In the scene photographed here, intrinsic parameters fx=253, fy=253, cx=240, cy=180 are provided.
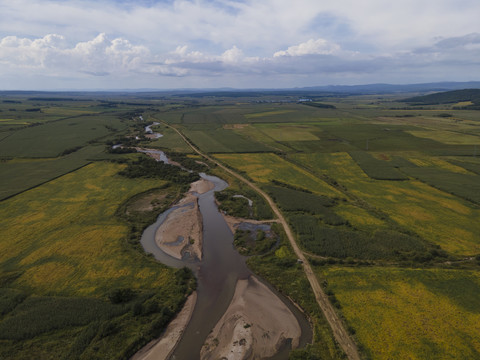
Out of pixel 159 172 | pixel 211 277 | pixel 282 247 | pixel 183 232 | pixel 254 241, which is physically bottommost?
pixel 211 277

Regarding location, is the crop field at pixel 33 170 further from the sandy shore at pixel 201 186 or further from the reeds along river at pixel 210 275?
the reeds along river at pixel 210 275

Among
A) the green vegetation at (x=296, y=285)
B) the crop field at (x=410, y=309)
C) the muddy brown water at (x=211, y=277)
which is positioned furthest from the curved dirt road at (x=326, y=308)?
the muddy brown water at (x=211, y=277)

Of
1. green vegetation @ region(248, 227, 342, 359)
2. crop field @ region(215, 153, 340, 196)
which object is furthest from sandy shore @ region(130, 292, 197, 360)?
crop field @ region(215, 153, 340, 196)

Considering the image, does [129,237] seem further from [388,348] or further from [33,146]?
[33,146]

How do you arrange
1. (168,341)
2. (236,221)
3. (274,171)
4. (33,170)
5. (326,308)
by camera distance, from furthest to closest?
(274,171), (33,170), (236,221), (326,308), (168,341)

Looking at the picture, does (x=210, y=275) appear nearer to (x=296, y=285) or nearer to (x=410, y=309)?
(x=296, y=285)

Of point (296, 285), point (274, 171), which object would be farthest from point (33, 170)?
point (296, 285)

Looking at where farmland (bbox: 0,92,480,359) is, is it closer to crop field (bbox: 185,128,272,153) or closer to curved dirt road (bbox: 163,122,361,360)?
curved dirt road (bbox: 163,122,361,360)
